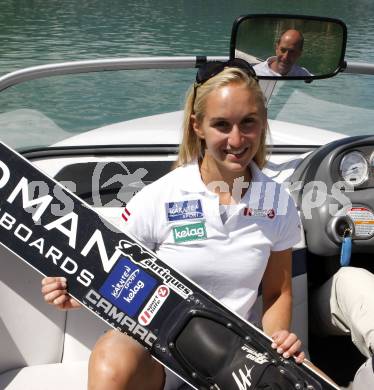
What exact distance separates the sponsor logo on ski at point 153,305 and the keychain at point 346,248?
77 cm

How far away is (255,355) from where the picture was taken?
5.71 feet

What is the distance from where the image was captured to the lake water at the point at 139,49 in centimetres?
337

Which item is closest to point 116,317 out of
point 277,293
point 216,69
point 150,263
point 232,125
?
point 150,263

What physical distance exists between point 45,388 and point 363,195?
1370 millimetres

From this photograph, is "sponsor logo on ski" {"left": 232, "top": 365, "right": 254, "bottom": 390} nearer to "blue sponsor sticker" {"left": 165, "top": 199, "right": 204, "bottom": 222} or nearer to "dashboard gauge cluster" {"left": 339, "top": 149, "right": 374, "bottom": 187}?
"blue sponsor sticker" {"left": 165, "top": 199, "right": 204, "bottom": 222}

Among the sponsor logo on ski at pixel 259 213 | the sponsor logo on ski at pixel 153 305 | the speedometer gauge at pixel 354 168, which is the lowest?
the sponsor logo on ski at pixel 153 305

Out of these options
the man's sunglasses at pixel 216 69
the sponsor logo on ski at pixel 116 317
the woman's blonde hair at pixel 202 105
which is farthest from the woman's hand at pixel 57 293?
the man's sunglasses at pixel 216 69

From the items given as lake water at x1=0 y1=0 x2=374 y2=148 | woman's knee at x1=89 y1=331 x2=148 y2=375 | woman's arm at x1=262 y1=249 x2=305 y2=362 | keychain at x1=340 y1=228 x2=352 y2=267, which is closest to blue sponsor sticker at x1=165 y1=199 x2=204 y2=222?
woman's arm at x1=262 y1=249 x2=305 y2=362

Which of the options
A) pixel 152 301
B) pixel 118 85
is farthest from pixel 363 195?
pixel 118 85

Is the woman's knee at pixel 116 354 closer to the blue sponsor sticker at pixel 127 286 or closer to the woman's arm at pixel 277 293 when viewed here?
the blue sponsor sticker at pixel 127 286

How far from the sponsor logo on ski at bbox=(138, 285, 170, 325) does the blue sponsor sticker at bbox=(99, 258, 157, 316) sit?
0.02 meters

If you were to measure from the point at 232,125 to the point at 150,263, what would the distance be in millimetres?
501

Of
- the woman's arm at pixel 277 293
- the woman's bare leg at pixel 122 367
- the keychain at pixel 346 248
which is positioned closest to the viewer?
the woman's bare leg at pixel 122 367

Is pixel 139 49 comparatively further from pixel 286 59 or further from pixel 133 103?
pixel 286 59
